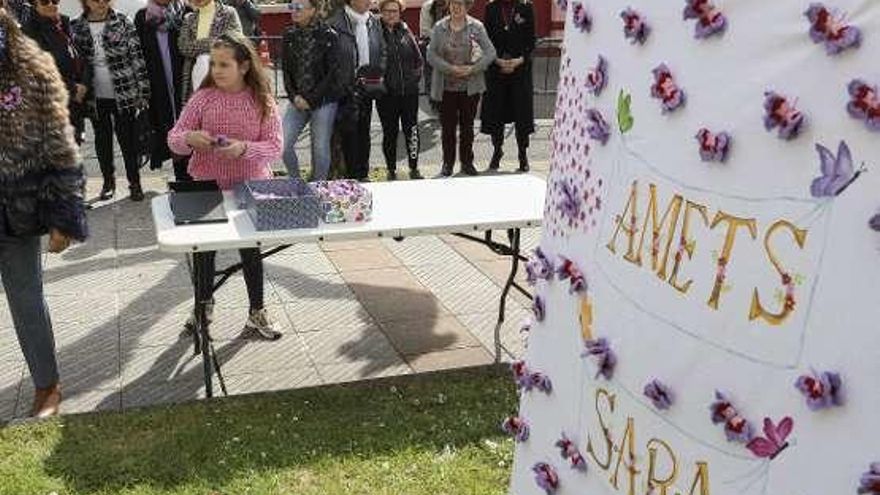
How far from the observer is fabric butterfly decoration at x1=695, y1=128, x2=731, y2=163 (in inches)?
70.4

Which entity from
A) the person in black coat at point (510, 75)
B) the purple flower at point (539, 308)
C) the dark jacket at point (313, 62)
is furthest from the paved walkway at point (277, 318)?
the purple flower at point (539, 308)

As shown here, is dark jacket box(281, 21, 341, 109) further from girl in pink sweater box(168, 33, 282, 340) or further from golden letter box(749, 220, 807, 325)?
golden letter box(749, 220, 807, 325)

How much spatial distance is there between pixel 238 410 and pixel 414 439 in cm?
84

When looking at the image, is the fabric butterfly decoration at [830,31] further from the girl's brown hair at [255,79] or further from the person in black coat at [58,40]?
the person in black coat at [58,40]

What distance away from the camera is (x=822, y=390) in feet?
5.24

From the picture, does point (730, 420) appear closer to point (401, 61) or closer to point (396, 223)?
point (396, 223)

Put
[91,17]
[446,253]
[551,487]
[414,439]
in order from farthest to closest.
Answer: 1. [91,17]
2. [446,253]
3. [414,439]
4. [551,487]

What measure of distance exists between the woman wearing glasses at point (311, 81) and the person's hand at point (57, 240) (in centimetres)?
379

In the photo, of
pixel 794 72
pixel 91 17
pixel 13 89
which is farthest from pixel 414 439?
pixel 91 17

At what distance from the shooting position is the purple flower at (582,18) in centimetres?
232

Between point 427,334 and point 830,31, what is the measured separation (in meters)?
4.17

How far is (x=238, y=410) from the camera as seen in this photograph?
4.42 meters

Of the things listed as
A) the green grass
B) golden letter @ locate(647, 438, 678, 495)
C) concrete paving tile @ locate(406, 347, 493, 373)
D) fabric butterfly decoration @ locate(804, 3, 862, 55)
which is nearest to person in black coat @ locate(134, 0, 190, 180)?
concrete paving tile @ locate(406, 347, 493, 373)

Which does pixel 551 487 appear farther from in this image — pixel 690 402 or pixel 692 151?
pixel 692 151
